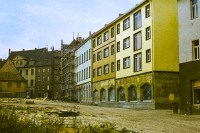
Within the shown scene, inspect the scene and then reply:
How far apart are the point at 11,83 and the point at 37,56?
19379 mm

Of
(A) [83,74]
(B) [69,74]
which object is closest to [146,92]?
(A) [83,74]

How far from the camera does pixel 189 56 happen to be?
25.8 m

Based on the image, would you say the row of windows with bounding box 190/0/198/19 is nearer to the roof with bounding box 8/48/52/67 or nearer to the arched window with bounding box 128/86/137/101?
the arched window with bounding box 128/86/137/101

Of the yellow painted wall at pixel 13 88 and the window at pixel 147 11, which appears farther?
the yellow painted wall at pixel 13 88

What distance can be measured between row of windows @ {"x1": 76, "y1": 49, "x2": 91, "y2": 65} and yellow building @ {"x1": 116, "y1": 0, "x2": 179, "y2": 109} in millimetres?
20254

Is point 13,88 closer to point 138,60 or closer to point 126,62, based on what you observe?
point 126,62

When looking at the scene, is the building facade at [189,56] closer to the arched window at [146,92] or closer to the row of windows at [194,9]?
the row of windows at [194,9]

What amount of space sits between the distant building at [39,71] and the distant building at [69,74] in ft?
47.8

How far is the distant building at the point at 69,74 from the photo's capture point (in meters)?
72.6

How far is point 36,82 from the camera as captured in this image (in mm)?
97562

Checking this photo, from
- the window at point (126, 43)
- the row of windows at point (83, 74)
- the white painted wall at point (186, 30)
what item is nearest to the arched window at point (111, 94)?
the window at point (126, 43)

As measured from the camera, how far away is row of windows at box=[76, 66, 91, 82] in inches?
2363

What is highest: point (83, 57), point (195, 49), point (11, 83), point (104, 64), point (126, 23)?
point (126, 23)

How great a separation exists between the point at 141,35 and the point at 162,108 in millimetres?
8964
